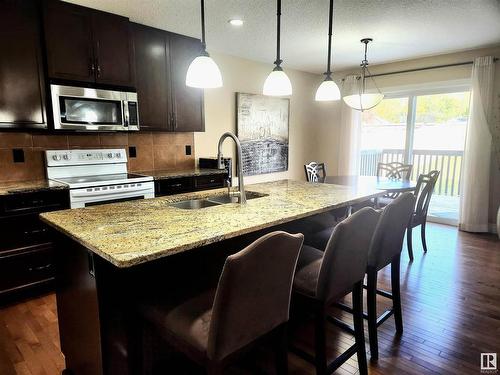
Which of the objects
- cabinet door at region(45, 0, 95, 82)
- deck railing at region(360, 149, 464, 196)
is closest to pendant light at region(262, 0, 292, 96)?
cabinet door at region(45, 0, 95, 82)

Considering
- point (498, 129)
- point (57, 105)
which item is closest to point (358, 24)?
point (498, 129)

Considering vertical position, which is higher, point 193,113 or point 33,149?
point 193,113

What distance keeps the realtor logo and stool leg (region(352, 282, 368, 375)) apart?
713 mm

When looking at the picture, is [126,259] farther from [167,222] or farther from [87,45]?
[87,45]

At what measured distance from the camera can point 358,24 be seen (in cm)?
329

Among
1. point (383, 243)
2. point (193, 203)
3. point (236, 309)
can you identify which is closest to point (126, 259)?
point (236, 309)

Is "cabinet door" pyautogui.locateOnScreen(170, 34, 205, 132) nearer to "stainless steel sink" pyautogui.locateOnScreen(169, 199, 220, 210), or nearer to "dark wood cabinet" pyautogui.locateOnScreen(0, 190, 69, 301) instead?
"dark wood cabinet" pyautogui.locateOnScreen(0, 190, 69, 301)

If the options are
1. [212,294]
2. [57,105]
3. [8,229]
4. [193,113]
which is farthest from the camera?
[193,113]

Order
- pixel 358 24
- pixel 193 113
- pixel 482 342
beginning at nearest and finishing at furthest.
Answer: pixel 482 342 < pixel 358 24 < pixel 193 113

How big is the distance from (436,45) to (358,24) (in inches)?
56.9

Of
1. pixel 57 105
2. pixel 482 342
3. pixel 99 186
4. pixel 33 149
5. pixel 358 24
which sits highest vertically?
pixel 358 24

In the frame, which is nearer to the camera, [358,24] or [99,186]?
[99,186]

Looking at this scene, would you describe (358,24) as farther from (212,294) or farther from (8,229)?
(8,229)

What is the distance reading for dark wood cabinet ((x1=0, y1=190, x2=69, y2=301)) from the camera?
8.12 ft
